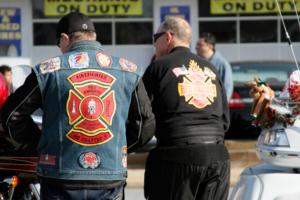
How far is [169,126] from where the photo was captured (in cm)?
509

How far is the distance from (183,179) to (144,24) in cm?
1394

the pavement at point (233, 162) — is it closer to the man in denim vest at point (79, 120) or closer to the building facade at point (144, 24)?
the man in denim vest at point (79, 120)

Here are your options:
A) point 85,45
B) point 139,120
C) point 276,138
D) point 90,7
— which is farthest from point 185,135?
point 90,7

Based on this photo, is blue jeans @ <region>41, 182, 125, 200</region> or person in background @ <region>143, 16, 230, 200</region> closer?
blue jeans @ <region>41, 182, 125, 200</region>

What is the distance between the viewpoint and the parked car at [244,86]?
1274 cm

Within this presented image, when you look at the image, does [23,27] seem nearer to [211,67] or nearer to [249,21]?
[249,21]

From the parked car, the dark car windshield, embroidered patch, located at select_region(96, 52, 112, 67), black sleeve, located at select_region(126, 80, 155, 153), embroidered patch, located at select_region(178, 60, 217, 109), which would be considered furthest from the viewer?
the dark car windshield

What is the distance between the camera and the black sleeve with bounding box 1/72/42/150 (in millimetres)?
4102

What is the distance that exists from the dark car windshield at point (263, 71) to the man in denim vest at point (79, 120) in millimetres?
9029

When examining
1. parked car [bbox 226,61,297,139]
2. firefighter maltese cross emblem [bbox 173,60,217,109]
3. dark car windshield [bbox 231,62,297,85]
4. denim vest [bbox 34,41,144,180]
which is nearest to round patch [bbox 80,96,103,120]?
denim vest [bbox 34,41,144,180]

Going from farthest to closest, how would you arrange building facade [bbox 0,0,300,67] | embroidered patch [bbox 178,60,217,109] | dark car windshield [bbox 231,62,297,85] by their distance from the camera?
building facade [bbox 0,0,300,67], dark car windshield [bbox 231,62,297,85], embroidered patch [bbox 178,60,217,109]

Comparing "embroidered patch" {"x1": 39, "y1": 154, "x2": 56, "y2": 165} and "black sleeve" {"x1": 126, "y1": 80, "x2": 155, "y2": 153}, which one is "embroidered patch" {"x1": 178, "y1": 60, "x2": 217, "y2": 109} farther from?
"embroidered patch" {"x1": 39, "y1": 154, "x2": 56, "y2": 165}

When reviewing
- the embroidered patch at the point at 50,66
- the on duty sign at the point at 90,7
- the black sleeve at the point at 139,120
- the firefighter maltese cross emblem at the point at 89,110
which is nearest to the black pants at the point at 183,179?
the black sleeve at the point at 139,120

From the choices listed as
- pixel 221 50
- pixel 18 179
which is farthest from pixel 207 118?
pixel 221 50
